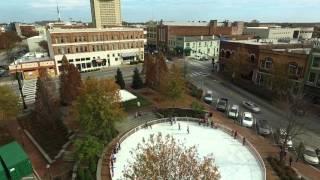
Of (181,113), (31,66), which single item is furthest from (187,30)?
(181,113)

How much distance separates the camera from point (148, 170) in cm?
1683

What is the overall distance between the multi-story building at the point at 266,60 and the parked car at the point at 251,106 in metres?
9.75

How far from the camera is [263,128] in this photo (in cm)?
3591

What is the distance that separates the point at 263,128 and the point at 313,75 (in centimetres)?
1902

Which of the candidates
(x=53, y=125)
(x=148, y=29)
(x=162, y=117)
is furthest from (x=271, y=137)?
(x=148, y=29)

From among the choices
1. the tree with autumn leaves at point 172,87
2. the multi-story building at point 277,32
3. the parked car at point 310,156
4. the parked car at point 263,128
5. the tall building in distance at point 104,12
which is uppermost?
the tall building in distance at point 104,12

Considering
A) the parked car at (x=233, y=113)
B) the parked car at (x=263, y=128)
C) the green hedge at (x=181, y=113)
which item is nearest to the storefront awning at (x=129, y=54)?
the green hedge at (x=181, y=113)

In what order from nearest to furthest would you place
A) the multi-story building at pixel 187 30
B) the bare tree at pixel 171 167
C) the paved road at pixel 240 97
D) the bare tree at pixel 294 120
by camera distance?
the bare tree at pixel 171 167, the bare tree at pixel 294 120, the paved road at pixel 240 97, the multi-story building at pixel 187 30

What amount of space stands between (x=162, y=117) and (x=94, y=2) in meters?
103

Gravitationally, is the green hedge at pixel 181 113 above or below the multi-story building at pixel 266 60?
below

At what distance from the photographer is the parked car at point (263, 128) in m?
35.4

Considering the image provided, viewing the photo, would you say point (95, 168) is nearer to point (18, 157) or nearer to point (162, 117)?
point (18, 157)

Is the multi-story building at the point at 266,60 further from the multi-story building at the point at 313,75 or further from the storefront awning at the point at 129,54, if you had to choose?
the storefront awning at the point at 129,54

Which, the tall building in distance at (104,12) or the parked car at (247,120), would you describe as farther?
→ the tall building in distance at (104,12)
